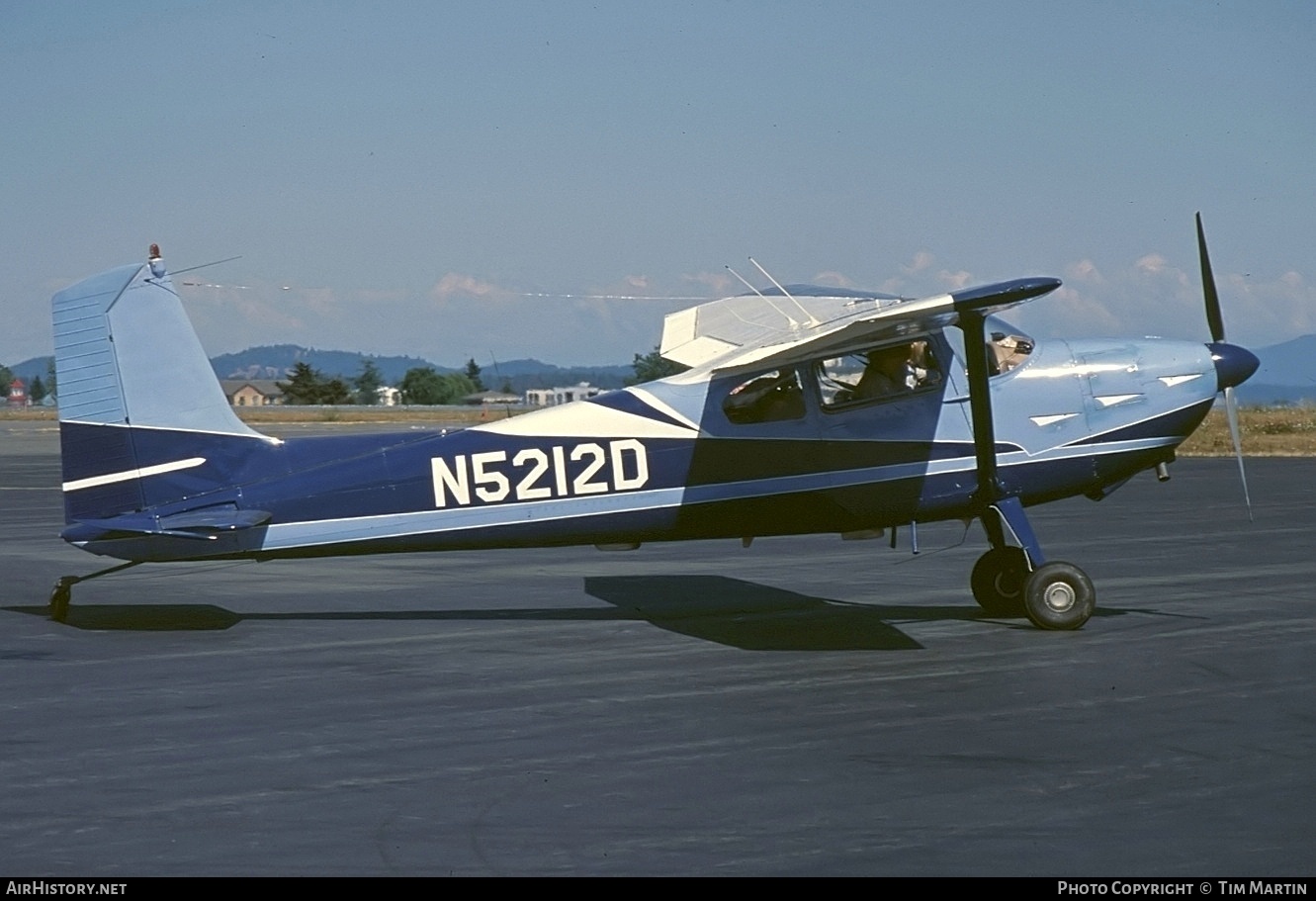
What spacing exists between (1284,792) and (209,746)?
519 cm

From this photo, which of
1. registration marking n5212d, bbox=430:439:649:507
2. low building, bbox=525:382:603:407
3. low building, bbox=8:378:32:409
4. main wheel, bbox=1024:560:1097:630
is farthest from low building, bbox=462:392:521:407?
main wheel, bbox=1024:560:1097:630

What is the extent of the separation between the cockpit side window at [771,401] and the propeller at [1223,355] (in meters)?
3.40

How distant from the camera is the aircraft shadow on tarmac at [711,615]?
1133cm

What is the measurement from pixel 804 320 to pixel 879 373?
2.12 m

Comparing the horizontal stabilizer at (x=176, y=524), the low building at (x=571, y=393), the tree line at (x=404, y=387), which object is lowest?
the horizontal stabilizer at (x=176, y=524)

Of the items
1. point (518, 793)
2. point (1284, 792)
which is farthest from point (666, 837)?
point (1284, 792)

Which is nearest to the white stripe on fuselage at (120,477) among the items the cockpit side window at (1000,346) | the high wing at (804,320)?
the high wing at (804,320)

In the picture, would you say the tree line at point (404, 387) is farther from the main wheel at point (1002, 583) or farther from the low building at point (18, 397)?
the main wheel at point (1002, 583)

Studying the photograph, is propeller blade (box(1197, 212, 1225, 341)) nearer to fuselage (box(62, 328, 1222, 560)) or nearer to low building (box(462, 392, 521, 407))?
fuselage (box(62, 328, 1222, 560))

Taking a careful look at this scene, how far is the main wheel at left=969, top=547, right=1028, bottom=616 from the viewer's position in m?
12.1

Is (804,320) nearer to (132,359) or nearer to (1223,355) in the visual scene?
(1223,355)

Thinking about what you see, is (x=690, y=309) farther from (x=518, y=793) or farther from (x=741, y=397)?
(x=518, y=793)

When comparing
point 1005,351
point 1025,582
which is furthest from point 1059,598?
point 1005,351

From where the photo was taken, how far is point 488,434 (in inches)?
461
